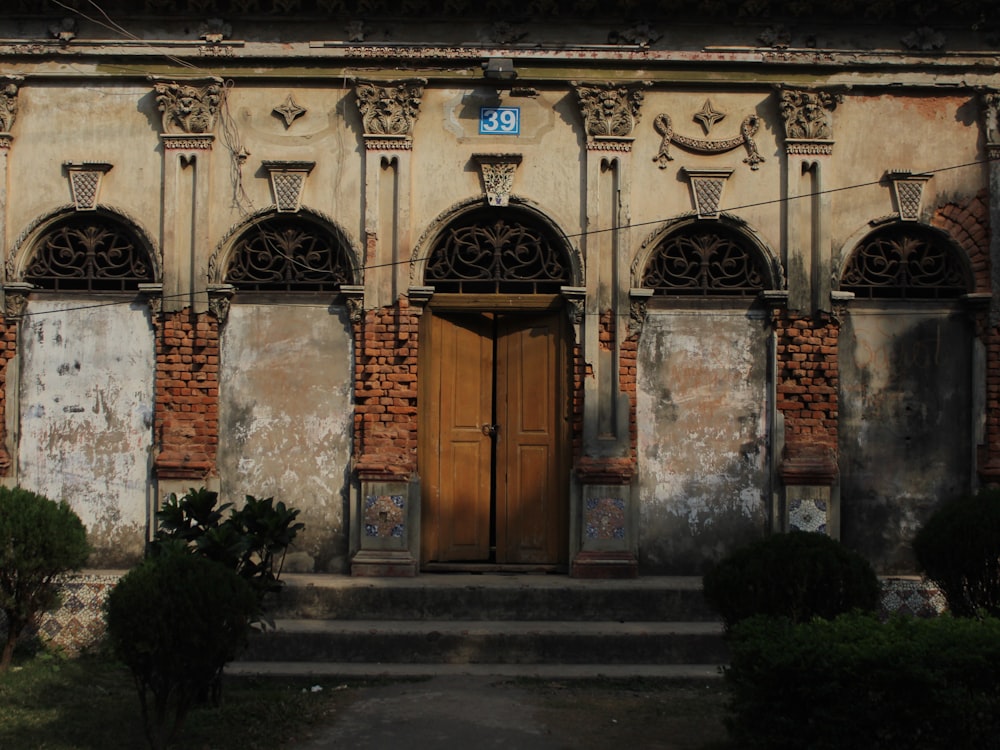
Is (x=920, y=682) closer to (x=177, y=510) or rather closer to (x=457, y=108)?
(x=177, y=510)

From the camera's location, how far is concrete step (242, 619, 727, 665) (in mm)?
9711

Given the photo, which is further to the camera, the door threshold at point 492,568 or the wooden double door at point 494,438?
the wooden double door at point 494,438

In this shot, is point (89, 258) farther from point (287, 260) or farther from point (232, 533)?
point (232, 533)

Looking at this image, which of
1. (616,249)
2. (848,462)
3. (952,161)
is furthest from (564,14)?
(848,462)

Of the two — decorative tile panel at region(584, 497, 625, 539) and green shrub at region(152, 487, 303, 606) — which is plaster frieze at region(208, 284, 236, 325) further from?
decorative tile panel at region(584, 497, 625, 539)

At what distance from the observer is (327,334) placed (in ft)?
37.1

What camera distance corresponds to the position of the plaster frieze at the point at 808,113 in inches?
446

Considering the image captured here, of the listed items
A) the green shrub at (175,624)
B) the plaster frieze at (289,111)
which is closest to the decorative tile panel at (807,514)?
the green shrub at (175,624)

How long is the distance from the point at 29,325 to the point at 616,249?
576 centimetres

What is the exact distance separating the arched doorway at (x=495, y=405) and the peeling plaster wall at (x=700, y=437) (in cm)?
83

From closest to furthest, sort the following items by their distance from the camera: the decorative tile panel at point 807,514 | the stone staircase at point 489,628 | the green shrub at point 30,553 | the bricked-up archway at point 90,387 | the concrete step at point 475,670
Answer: the green shrub at point 30,553
the concrete step at point 475,670
the stone staircase at point 489,628
the decorative tile panel at point 807,514
the bricked-up archway at point 90,387

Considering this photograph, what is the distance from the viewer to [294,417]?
11.2 m

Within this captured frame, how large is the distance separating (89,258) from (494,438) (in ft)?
14.2

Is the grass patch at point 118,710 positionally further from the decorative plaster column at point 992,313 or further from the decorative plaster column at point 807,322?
the decorative plaster column at point 992,313
